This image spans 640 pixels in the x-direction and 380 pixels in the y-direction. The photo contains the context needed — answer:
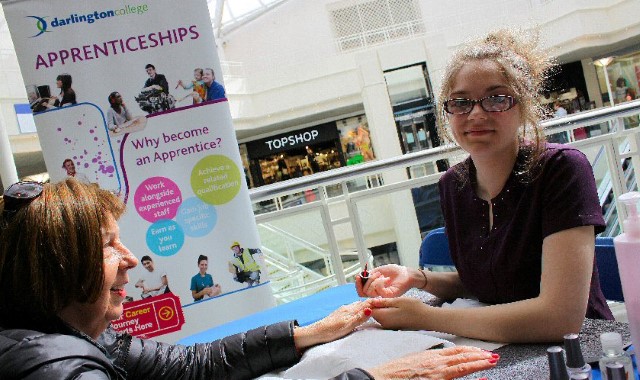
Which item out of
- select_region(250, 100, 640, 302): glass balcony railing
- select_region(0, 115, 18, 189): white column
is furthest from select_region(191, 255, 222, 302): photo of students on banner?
select_region(0, 115, 18, 189): white column

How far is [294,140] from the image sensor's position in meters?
21.4

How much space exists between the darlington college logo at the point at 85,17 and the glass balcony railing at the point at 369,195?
1.16m

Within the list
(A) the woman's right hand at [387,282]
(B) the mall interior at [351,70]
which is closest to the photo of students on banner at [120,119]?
(A) the woman's right hand at [387,282]

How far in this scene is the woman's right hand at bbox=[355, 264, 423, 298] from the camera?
52.6 inches

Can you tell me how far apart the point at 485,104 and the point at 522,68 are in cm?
11

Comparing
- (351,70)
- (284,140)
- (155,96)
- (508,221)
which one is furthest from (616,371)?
(284,140)

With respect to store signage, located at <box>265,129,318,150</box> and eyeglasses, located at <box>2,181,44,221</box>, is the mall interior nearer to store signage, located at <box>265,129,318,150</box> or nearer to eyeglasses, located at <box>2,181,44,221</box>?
store signage, located at <box>265,129,318,150</box>

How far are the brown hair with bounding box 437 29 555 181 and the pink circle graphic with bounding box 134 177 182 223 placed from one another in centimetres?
204

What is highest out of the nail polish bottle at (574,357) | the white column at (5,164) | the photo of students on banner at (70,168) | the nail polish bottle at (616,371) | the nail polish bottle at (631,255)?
the white column at (5,164)

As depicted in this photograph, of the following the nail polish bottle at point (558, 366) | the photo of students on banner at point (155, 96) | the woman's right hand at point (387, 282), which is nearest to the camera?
the nail polish bottle at point (558, 366)

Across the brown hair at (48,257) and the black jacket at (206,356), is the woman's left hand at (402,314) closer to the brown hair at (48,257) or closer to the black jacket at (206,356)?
the black jacket at (206,356)

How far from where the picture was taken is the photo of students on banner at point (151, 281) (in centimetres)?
304

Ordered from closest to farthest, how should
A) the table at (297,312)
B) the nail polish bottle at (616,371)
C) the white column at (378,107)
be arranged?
the nail polish bottle at (616,371) → the table at (297,312) → the white column at (378,107)

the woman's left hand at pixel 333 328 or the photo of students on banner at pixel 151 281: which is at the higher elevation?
the woman's left hand at pixel 333 328
